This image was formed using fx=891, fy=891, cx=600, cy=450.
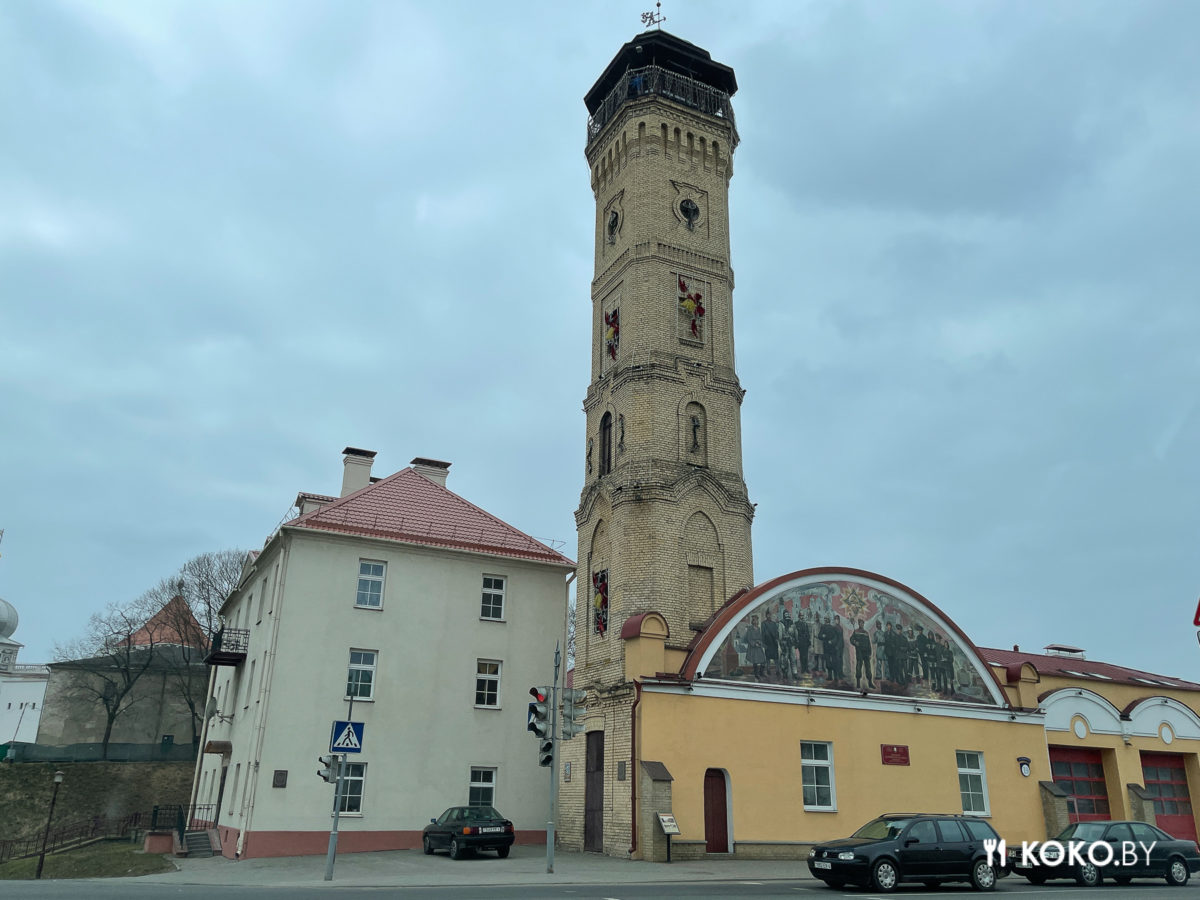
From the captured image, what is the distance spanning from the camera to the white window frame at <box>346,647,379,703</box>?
2634cm

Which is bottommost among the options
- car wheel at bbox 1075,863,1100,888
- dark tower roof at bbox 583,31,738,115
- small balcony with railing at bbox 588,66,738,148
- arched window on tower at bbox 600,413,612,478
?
car wheel at bbox 1075,863,1100,888

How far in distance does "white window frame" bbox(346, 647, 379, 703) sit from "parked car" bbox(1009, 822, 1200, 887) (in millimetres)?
17431

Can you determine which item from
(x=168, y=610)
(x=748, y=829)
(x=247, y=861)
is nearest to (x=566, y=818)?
(x=748, y=829)

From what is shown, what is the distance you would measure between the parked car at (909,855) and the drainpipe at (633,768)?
6170 mm

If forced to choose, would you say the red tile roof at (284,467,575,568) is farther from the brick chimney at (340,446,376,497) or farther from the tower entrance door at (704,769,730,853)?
the tower entrance door at (704,769,730,853)

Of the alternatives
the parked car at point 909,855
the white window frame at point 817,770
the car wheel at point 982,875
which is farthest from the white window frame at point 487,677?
the car wheel at point 982,875

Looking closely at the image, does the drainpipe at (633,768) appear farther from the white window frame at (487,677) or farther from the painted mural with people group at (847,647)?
the white window frame at (487,677)

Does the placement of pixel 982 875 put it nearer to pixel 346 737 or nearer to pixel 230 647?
pixel 346 737

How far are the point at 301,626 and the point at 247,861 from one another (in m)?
6.35

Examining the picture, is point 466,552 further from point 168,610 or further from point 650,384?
point 168,610

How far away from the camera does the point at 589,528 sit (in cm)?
2784

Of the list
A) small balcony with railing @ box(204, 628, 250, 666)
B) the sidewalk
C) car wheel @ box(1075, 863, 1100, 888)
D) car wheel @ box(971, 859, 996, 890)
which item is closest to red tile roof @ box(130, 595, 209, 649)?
small balcony with railing @ box(204, 628, 250, 666)

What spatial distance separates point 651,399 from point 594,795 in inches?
447

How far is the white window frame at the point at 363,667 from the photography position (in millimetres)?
26344
